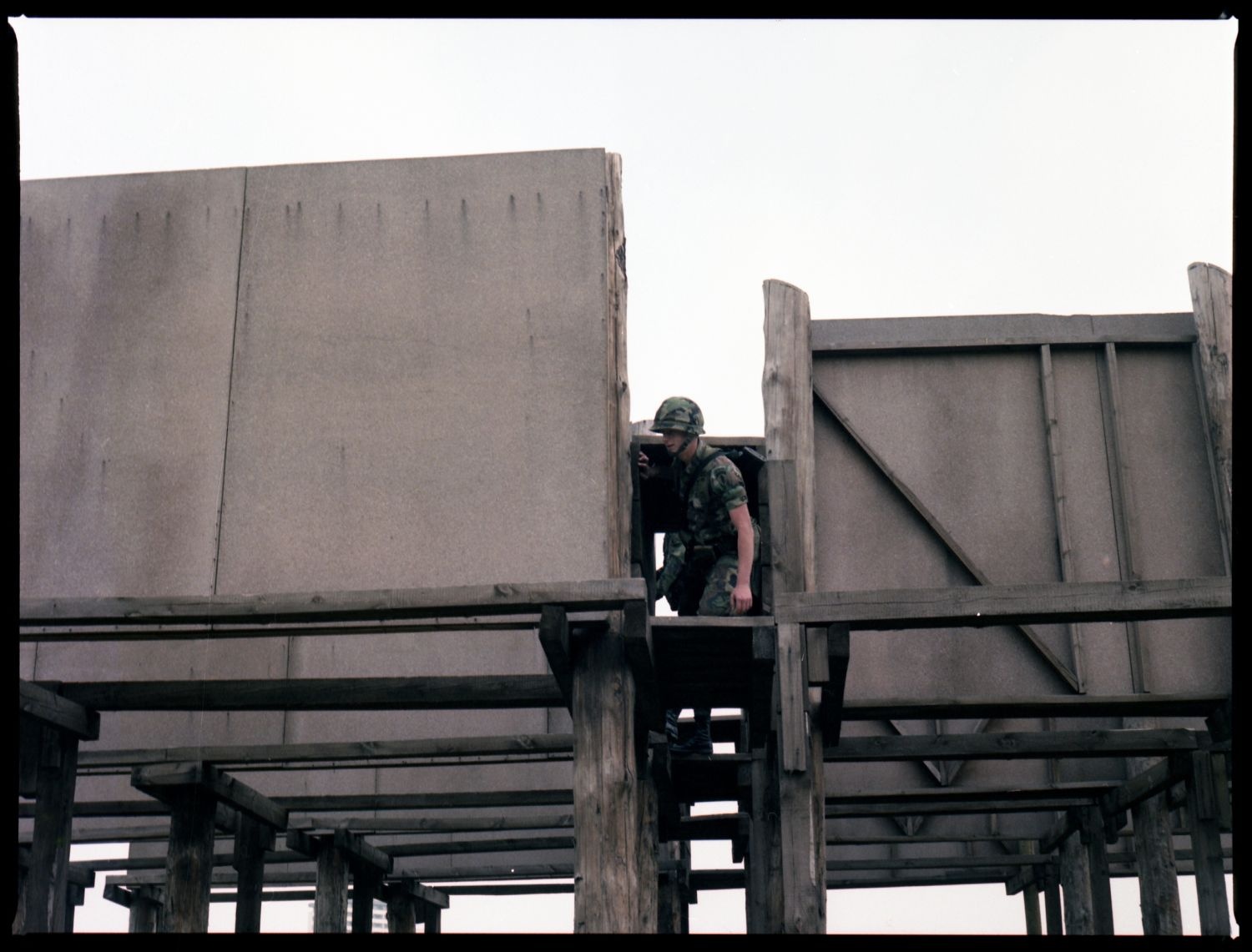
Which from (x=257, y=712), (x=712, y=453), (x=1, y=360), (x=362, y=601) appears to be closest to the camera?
(x=1, y=360)

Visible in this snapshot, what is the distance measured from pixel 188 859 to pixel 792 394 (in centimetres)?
568

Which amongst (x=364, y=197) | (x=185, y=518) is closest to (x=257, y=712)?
(x=185, y=518)

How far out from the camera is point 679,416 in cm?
1052

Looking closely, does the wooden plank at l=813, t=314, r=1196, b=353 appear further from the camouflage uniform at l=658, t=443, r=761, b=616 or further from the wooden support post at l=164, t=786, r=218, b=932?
the wooden support post at l=164, t=786, r=218, b=932

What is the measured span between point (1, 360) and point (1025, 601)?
21.1 ft

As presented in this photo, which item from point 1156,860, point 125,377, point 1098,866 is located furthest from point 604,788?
point 1098,866

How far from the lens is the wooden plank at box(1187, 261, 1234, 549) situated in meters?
12.5

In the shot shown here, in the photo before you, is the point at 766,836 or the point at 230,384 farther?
the point at 766,836

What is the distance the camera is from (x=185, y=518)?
1154 centimetres

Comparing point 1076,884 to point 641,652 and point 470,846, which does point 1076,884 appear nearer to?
point 470,846

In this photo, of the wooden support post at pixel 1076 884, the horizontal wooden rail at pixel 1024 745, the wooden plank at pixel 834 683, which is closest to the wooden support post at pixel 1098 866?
the wooden support post at pixel 1076 884

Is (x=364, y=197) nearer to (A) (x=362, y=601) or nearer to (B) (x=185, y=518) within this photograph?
(B) (x=185, y=518)

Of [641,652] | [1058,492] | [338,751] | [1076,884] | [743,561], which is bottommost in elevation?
[1076,884]

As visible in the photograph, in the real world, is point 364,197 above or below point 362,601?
above
